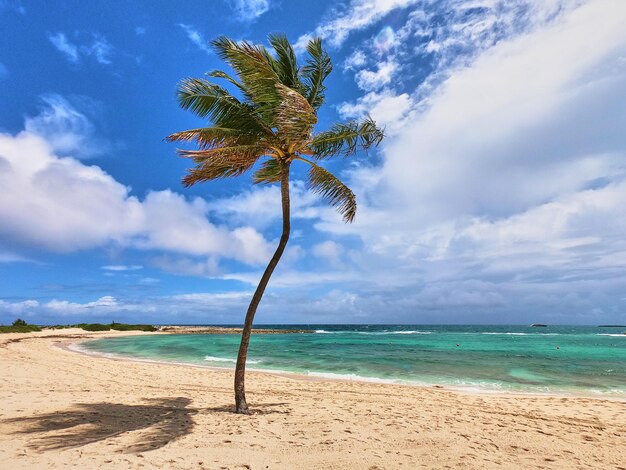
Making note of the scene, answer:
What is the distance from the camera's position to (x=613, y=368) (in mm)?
23375

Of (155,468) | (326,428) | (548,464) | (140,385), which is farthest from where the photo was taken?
(140,385)

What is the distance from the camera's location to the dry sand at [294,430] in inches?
225

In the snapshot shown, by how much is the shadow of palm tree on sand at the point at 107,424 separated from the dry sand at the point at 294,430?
0.07ft

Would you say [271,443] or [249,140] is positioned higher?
[249,140]

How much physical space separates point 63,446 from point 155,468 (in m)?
1.87

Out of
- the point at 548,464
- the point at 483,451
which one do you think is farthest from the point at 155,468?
the point at 548,464

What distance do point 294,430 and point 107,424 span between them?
145 inches

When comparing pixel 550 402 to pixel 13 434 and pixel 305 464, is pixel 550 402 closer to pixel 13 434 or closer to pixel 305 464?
pixel 305 464

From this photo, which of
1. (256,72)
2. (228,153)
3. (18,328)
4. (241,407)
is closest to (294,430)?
(241,407)

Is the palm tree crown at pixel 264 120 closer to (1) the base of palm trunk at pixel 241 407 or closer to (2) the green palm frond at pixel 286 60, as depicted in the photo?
(2) the green palm frond at pixel 286 60

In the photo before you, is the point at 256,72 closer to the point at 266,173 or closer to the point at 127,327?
the point at 266,173

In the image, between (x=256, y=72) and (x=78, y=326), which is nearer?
(x=256, y=72)

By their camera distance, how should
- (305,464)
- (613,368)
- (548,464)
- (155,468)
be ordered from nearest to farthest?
1. (155,468)
2. (305,464)
3. (548,464)
4. (613,368)

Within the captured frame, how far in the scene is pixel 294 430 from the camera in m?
7.24
